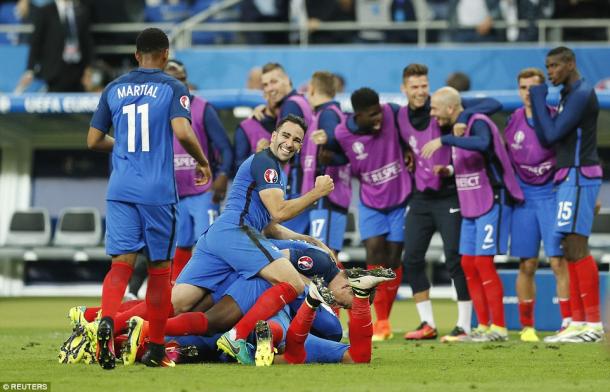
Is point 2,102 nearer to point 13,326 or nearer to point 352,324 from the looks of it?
point 13,326

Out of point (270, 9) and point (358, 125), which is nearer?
point (358, 125)

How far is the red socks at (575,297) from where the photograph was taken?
Answer: 33.2ft

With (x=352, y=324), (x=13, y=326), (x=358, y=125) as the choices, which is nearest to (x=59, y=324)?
(x=13, y=326)

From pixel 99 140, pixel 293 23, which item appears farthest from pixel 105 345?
pixel 293 23

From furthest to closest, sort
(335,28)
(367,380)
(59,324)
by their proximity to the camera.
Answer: (335,28) → (59,324) → (367,380)

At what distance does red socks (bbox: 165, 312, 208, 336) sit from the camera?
7387mm

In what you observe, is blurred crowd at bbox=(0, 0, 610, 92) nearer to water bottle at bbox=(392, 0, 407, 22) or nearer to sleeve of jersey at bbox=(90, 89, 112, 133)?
water bottle at bbox=(392, 0, 407, 22)

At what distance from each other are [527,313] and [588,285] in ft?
2.35

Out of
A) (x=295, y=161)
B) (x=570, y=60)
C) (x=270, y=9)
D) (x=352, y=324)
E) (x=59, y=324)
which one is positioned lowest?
(x=59, y=324)

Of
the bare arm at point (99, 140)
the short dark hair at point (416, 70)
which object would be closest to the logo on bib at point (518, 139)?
the short dark hair at point (416, 70)

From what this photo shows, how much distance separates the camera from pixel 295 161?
11273mm

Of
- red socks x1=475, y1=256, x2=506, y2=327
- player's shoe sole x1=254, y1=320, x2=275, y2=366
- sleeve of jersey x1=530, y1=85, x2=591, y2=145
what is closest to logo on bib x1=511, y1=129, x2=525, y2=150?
sleeve of jersey x1=530, y1=85, x2=591, y2=145

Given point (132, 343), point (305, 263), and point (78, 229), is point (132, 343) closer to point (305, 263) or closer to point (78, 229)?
point (305, 263)

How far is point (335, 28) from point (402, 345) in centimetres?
838
